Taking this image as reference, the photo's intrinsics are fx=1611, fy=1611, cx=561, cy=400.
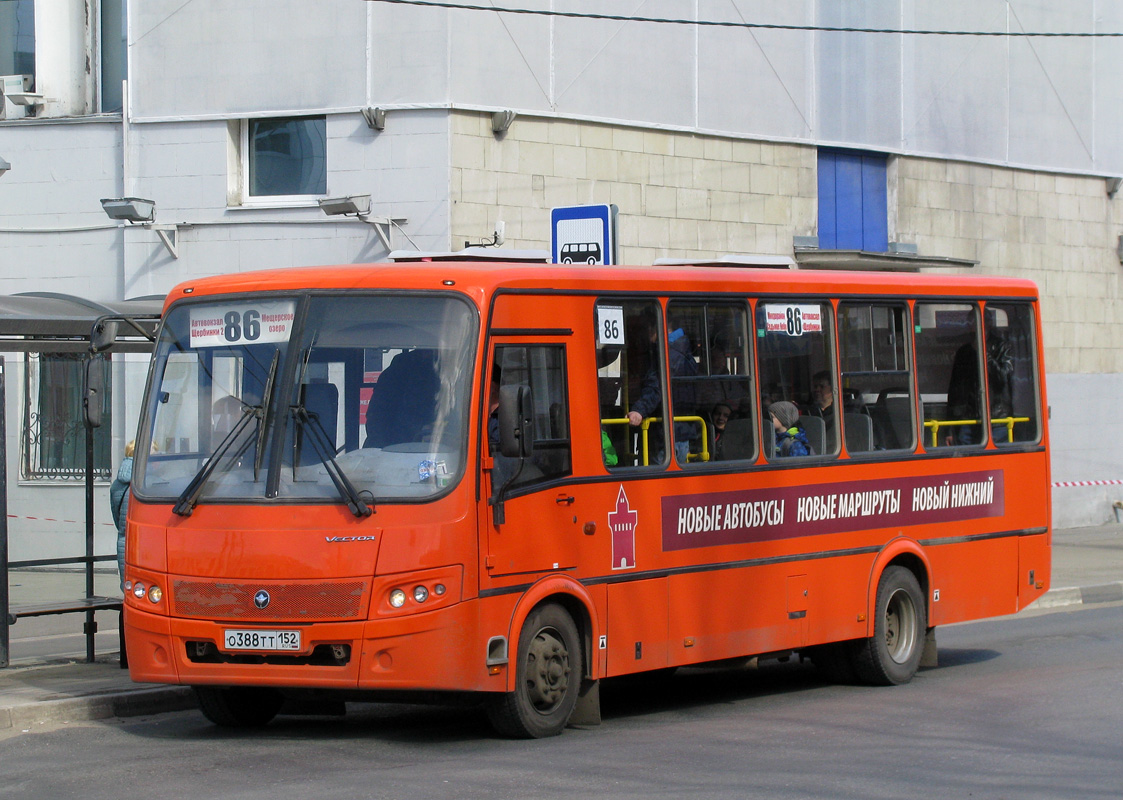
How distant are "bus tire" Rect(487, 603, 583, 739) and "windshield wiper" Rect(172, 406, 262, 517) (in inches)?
73.3

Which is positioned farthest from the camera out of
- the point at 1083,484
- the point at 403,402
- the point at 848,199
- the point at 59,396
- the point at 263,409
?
the point at 1083,484

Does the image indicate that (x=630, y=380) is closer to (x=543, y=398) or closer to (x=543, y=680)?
(x=543, y=398)

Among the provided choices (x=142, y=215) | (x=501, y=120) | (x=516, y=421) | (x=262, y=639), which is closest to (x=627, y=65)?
(x=501, y=120)

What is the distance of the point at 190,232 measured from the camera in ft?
60.7

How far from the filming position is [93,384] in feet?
31.2

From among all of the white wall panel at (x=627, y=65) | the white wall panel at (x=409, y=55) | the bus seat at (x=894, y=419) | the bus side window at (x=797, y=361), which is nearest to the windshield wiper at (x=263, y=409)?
the bus side window at (x=797, y=361)

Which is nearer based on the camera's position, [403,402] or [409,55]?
[403,402]

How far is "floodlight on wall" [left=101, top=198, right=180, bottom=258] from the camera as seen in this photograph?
18.0 m

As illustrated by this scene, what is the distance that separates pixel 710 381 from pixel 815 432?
1171 millimetres

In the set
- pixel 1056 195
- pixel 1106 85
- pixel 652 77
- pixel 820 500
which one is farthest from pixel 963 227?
pixel 820 500

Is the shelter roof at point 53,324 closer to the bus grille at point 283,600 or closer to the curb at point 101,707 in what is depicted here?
the curb at point 101,707

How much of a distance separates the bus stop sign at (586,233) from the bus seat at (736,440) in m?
3.47

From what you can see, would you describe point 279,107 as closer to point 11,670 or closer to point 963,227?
point 11,670

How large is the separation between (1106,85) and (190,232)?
50.2ft
